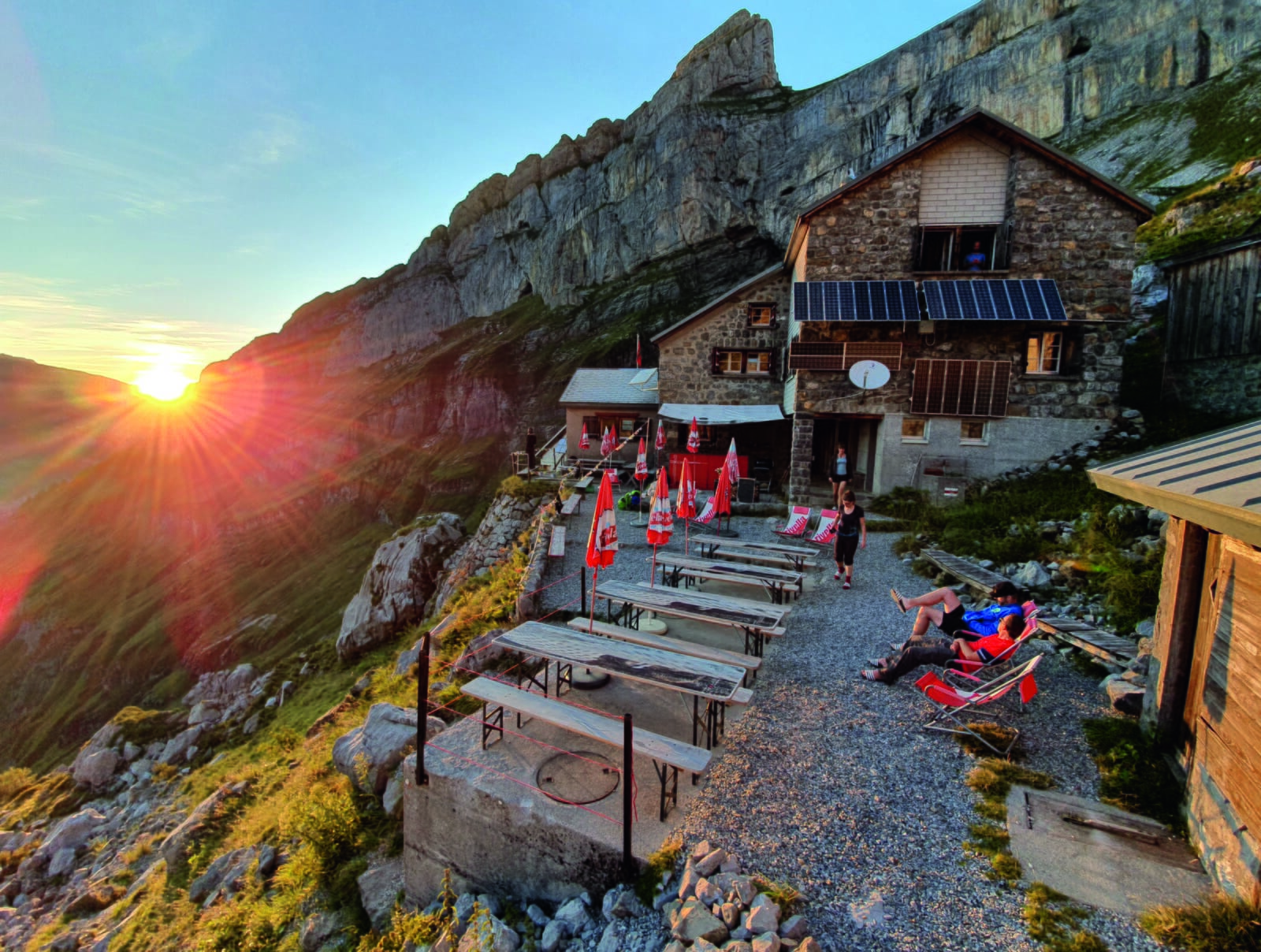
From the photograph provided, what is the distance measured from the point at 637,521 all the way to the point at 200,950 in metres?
11.3

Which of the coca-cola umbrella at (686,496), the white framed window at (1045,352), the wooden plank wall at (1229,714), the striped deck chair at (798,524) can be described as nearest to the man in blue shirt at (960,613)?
the wooden plank wall at (1229,714)

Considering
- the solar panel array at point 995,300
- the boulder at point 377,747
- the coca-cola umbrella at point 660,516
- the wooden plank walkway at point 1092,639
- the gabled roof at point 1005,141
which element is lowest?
the boulder at point 377,747

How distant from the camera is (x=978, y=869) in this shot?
158 inches

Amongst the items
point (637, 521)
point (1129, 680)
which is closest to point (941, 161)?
point (637, 521)

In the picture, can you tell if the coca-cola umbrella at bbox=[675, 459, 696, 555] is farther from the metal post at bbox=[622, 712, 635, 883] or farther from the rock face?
the rock face

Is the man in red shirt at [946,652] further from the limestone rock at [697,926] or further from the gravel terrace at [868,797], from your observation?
the limestone rock at [697,926]

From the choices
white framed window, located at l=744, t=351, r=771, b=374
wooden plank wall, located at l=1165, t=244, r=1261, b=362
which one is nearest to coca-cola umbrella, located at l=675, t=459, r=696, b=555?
white framed window, located at l=744, t=351, r=771, b=374

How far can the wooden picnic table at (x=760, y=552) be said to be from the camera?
444 inches

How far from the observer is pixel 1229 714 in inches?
157

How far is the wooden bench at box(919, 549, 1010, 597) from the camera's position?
9.33m

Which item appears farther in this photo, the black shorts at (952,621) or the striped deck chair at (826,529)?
the striped deck chair at (826,529)

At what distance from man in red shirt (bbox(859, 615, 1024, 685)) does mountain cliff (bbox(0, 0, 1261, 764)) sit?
1086 inches


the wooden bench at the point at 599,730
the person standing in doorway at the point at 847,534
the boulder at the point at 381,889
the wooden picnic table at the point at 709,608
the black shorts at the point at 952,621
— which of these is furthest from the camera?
the person standing in doorway at the point at 847,534

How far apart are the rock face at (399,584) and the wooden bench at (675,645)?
14.2 meters
